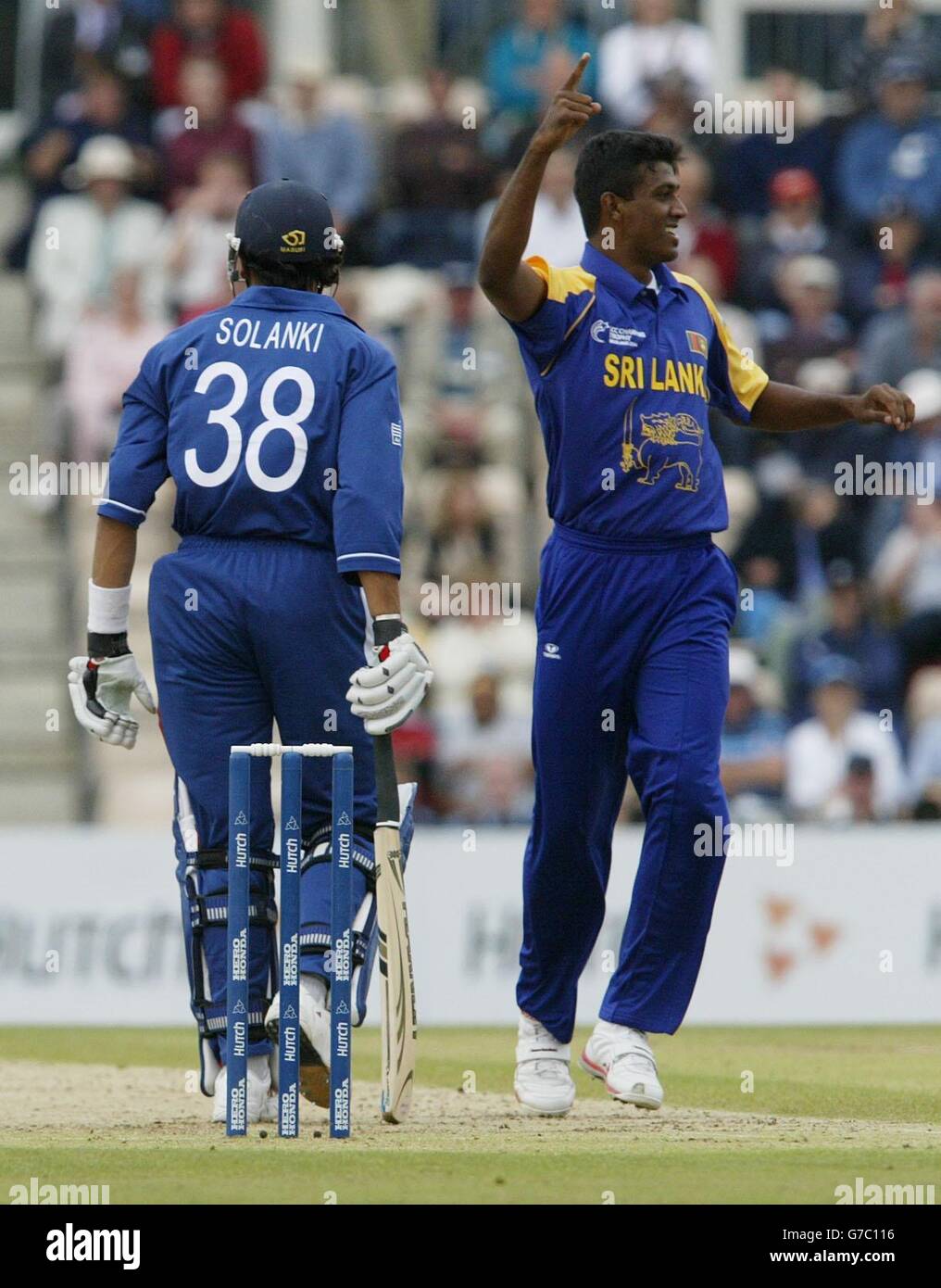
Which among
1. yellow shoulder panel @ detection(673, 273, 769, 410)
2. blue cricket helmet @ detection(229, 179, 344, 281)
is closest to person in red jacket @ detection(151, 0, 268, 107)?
yellow shoulder panel @ detection(673, 273, 769, 410)

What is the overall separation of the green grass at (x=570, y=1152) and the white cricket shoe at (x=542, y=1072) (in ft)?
0.24

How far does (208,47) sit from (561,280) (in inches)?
394

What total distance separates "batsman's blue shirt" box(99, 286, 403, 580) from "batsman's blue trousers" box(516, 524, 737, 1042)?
722mm

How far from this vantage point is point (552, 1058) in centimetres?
709

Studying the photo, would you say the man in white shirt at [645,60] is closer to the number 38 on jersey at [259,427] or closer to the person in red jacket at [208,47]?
the person in red jacket at [208,47]

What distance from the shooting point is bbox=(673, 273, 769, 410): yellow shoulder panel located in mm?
7270

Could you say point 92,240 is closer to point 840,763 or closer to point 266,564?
point 840,763

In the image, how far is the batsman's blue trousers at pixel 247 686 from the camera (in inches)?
256

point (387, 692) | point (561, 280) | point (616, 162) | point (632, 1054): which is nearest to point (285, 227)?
point (561, 280)

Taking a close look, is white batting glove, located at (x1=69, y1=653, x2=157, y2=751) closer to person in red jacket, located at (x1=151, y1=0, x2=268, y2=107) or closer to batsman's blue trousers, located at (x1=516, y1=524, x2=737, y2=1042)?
batsman's blue trousers, located at (x1=516, y1=524, x2=737, y2=1042)

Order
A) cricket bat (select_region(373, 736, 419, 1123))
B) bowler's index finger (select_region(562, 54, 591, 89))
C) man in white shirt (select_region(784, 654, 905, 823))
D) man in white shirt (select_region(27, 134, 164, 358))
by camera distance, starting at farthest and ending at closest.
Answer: man in white shirt (select_region(27, 134, 164, 358)) < man in white shirt (select_region(784, 654, 905, 823)) < bowler's index finger (select_region(562, 54, 591, 89)) < cricket bat (select_region(373, 736, 419, 1123))
